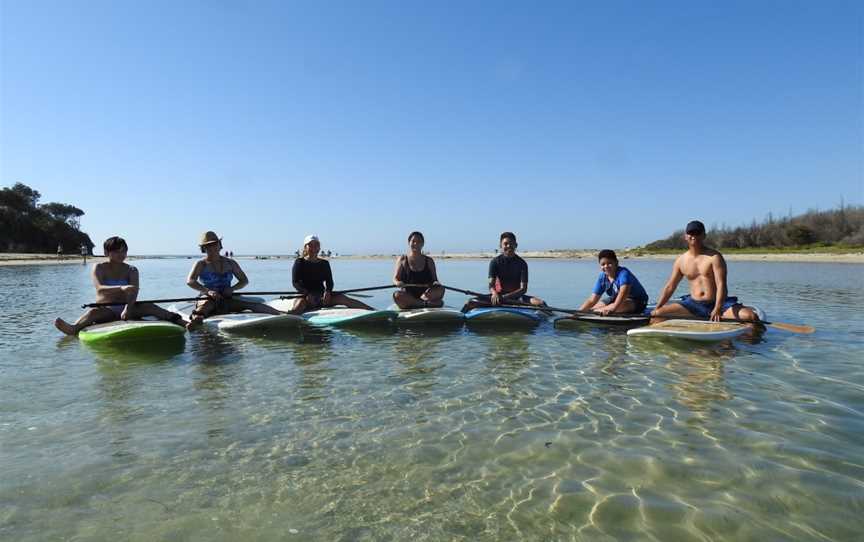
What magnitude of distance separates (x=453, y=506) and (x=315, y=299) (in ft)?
24.3

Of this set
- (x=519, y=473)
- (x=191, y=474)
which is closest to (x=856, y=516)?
(x=519, y=473)

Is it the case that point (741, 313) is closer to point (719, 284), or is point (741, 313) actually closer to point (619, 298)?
point (719, 284)

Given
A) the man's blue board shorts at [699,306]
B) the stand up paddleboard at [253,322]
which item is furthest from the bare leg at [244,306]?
the man's blue board shorts at [699,306]

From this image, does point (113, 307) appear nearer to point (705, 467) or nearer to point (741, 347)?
point (705, 467)

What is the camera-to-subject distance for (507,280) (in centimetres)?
1017

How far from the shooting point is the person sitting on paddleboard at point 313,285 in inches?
379

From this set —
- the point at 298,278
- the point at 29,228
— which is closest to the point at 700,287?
the point at 298,278

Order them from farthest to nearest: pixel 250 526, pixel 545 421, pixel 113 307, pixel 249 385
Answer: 1. pixel 113 307
2. pixel 249 385
3. pixel 545 421
4. pixel 250 526

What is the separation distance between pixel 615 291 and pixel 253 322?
21.5ft

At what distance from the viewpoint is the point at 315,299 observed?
9.85 m

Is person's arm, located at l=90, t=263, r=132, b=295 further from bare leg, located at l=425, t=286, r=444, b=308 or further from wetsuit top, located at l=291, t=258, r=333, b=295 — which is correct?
bare leg, located at l=425, t=286, r=444, b=308

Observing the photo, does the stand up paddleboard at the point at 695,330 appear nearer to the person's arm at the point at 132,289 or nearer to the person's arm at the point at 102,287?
the person's arm at the point at 132,289

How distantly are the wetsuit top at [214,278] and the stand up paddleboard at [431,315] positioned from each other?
3.27 m

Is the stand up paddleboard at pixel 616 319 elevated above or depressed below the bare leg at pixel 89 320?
below
